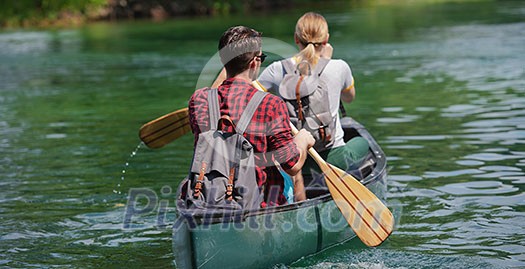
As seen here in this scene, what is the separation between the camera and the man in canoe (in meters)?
5.64

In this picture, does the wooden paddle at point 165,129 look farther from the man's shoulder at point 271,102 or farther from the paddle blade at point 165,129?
the man's shoulder at point 271,102

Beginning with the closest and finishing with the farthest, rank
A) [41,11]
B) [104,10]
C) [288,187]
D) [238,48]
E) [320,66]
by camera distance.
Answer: [238,48] → [288,187] → [320,66] → [41,11] → [104,10]

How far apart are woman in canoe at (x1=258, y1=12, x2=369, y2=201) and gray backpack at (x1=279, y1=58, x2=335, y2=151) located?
3cm

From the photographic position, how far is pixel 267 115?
5668 mm

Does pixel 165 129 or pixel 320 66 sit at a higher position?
pixel 320 66

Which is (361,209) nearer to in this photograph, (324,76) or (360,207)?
(360,207)

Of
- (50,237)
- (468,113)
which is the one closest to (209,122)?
(50,237)

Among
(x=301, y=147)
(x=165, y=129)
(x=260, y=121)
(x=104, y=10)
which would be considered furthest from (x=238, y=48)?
(x=104, y=10)

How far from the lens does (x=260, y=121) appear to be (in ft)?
18.7

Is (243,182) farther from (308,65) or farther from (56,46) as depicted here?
(56,46)

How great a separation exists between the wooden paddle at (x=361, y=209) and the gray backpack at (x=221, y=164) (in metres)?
0.82

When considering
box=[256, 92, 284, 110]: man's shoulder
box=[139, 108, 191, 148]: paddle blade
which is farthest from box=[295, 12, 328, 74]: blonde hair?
box=[139, 108, 191, 148]: paddle blade

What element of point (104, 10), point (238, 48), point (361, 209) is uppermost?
point (238, 48)

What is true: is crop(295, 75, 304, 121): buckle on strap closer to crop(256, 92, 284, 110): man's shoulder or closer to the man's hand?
the man's hand
